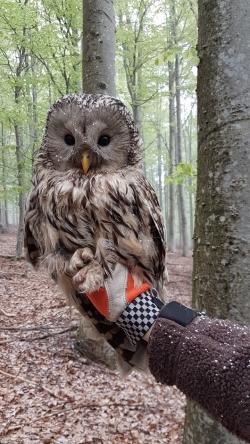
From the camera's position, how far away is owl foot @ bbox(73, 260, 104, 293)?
1784 millimetres

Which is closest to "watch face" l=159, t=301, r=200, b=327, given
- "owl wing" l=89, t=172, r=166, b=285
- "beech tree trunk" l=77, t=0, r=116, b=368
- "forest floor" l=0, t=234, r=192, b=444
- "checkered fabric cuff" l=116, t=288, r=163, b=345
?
"checkered fabric cuff" l=116, t=288, r=163, b=345

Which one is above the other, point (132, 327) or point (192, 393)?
point (132, 327)

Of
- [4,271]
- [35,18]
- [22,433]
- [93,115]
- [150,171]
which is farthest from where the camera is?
Result: [150,171]

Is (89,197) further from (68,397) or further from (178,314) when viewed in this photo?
(68,397)

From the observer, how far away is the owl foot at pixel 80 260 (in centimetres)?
192

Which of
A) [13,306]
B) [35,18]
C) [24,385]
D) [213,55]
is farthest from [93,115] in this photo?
[35,18]

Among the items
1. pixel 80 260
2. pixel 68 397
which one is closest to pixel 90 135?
pixel 80 260

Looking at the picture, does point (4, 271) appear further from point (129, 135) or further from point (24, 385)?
point (129, 135)

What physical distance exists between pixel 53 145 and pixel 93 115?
301 mm

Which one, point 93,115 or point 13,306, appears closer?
point 93,115

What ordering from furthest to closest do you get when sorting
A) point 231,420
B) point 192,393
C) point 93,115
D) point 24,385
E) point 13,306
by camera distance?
point 13,306, point 24,385, point 93,115, point 192,393, point 231,420

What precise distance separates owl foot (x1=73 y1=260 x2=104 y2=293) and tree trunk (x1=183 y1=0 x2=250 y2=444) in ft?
2.82

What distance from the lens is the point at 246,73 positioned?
2.28 metres

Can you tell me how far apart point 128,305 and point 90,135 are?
87 centimetres
